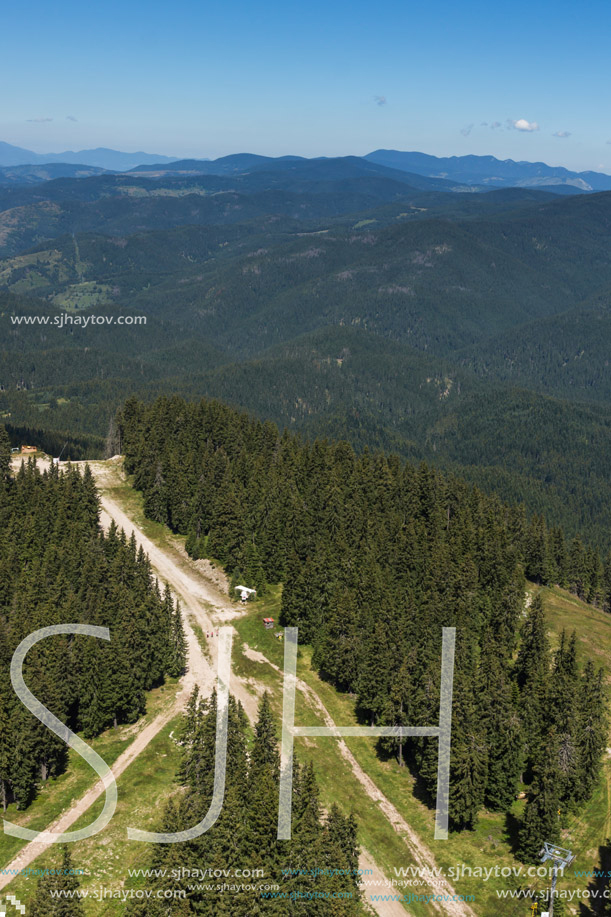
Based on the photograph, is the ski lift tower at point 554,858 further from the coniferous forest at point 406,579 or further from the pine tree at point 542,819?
the coniferous forest at point 406,579

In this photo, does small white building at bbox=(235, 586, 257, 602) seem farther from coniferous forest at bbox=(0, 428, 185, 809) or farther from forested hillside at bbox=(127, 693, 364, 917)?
forested hillside at bbox=(127, 693, 364, 917)

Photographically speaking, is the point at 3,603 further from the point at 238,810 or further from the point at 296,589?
the point at 238,810

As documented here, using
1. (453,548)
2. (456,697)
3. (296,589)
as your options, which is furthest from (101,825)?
(453,548)

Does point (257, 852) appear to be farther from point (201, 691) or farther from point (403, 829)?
point (201, 691)

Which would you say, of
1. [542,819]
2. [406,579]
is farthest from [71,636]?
[542,819]

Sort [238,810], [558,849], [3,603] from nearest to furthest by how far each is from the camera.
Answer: [238,810], [558,849], [3,603]

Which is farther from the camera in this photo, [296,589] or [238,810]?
[296,589]
